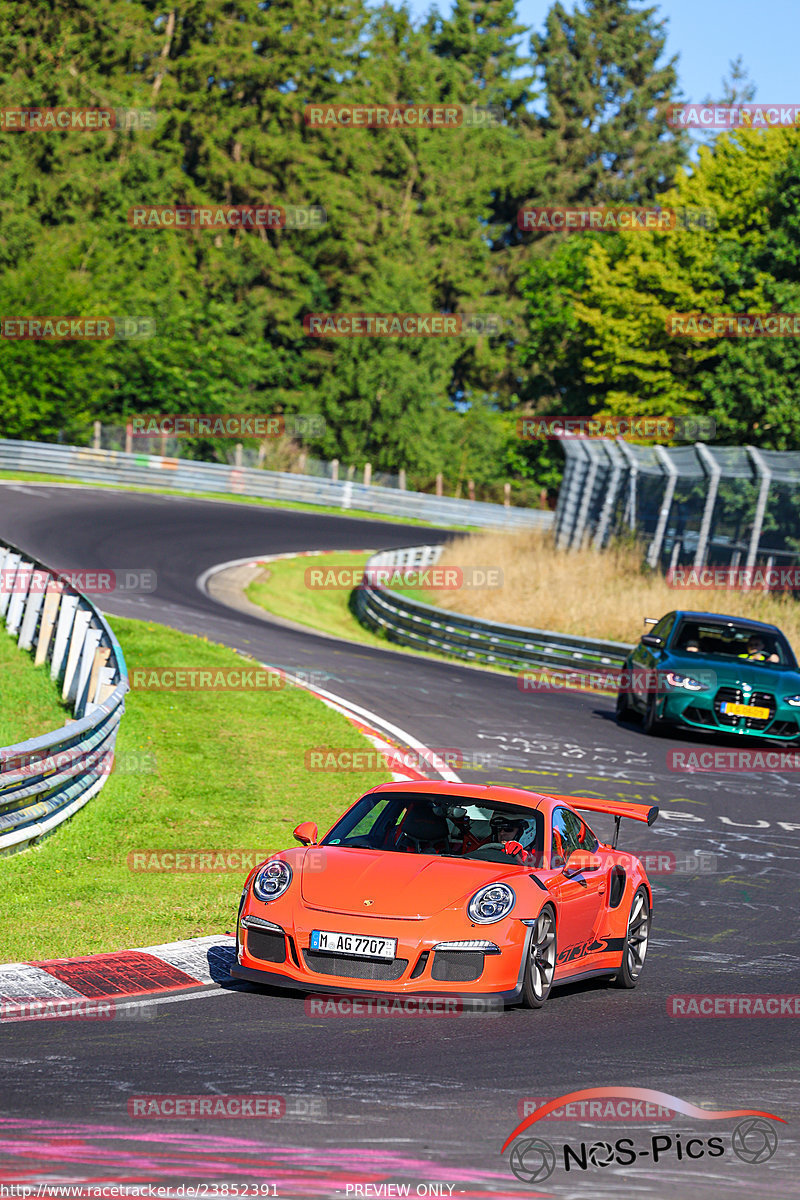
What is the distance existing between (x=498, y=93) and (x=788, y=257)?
54.4m

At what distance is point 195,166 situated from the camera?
77.5 metres

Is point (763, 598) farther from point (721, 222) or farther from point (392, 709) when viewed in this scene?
point (721, 222)

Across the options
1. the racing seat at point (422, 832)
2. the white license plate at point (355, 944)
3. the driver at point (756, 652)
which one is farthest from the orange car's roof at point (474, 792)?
the driver at point (756, 652)

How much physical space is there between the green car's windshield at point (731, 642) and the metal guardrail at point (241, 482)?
2185 cm

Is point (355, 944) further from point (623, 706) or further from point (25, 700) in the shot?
point (623, 706)

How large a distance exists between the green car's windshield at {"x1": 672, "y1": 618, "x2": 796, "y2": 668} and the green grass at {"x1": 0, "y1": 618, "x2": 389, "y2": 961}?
466 cm

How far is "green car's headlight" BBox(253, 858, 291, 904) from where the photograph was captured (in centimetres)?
779

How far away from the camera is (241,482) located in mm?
50094

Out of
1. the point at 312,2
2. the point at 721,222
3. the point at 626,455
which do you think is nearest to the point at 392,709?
the point at 626,455

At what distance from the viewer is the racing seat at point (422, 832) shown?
859cm

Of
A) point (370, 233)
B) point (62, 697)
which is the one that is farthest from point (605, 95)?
point (62, 697)

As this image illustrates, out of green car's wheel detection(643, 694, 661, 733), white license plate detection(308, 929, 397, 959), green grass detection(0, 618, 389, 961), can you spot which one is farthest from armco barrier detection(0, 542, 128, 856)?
green car's wheel detection(643, 694, 661, 733)

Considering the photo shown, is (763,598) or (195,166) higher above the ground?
(195,166)

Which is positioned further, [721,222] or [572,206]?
[572,206]
